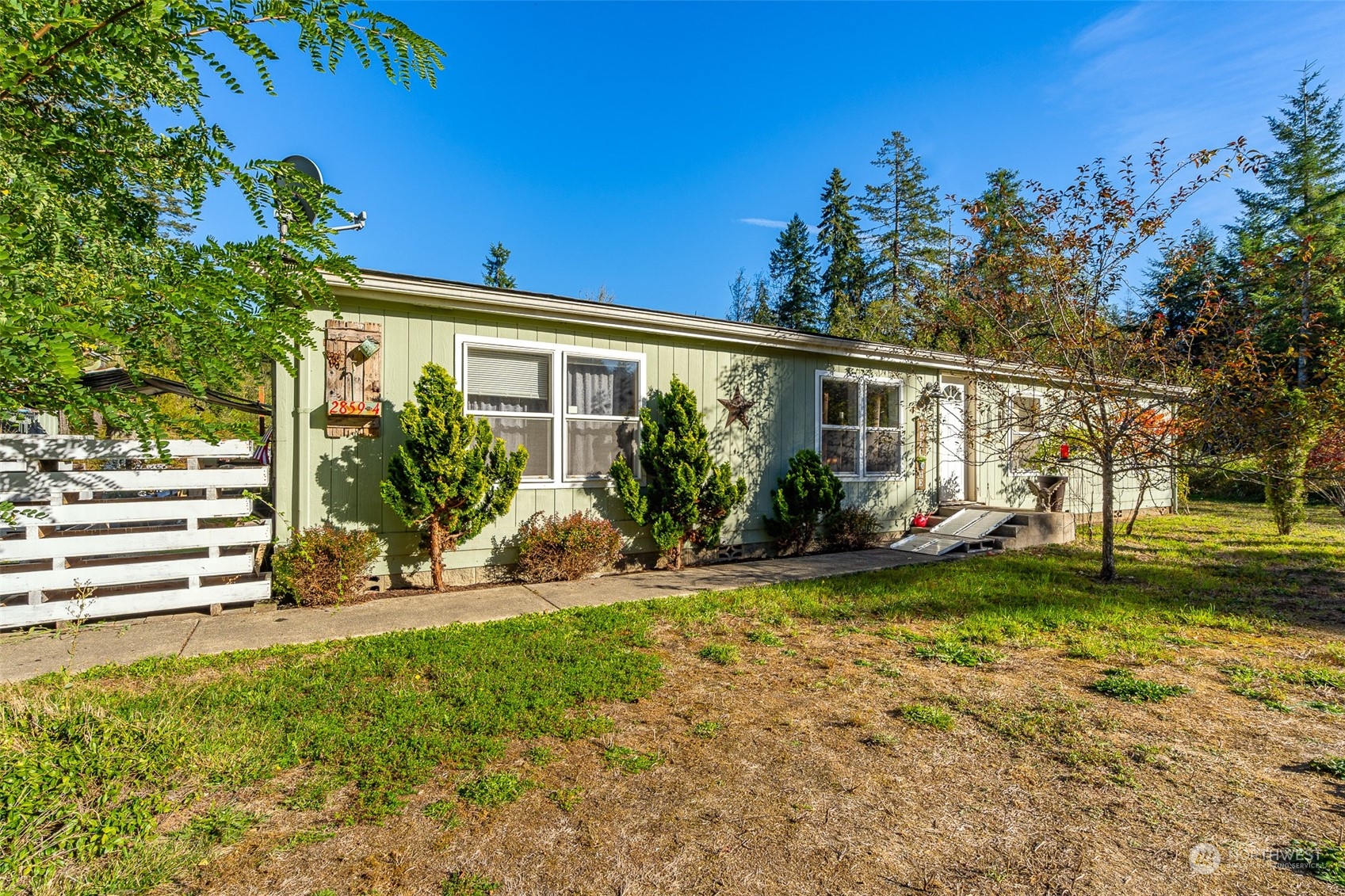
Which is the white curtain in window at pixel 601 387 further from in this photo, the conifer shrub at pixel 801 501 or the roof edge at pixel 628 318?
the conifer shrub at pixel 801 501

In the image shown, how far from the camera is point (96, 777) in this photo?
2.34 metres

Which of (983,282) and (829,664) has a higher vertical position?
(983,282)

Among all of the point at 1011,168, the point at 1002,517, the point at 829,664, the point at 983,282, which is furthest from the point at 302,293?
the point at 1011,168

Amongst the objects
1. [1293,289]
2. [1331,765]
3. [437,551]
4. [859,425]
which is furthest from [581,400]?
[1293,289]

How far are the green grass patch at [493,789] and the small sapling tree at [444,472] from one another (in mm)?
3319

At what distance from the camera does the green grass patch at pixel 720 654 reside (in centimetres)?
406

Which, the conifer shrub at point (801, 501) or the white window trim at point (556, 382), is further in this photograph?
the conifer shrub at point (801, 501)

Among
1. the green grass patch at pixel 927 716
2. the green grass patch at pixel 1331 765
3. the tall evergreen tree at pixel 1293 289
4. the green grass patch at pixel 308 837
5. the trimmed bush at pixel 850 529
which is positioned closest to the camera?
the green grass patch at pixel 308 837

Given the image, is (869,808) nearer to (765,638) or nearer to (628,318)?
(765,638)

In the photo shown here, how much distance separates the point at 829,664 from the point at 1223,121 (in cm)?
1000

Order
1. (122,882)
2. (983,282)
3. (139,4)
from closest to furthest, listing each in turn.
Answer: (139,4) < (122,882) < (983,282)

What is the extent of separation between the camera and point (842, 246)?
2869 centimetres

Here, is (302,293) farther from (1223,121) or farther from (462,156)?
(462,156)

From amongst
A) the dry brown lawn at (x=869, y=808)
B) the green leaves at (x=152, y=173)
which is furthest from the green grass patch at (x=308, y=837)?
the green leaves at (x=152, y=173)
